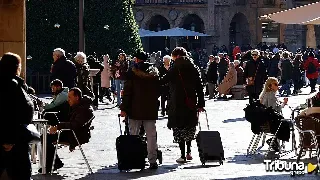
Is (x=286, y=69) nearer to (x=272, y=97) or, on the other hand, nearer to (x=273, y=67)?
(x=273, y=67)

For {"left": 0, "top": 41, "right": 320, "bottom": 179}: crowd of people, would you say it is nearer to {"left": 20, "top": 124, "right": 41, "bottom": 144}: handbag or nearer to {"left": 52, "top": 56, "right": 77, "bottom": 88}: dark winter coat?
{"left": 20, "top": 124, "right": 41, "bottom": 144}: handbag

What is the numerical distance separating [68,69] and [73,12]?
18.5 metres

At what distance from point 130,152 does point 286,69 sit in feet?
84.4

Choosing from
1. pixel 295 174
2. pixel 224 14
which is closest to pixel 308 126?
pixel 295 174

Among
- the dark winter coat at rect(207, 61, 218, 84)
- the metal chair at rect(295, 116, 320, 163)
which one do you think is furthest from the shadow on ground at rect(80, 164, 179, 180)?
the dark winter coat at rect(207, 61, 218, 84)

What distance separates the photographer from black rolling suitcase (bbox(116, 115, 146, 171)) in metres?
15.2

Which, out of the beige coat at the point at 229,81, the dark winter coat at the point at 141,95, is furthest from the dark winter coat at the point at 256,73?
the beige coat at the point at 229,81

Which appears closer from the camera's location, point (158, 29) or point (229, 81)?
point (229, 81)

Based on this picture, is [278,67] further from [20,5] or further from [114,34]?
[20,5]

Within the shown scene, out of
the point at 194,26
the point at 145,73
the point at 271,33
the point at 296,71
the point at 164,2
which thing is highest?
the point at 164,2

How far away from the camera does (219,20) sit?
7125cm

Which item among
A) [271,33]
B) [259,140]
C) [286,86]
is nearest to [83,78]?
[259,140]

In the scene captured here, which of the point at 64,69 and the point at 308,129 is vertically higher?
the point at 64,69

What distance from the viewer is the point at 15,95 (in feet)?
36.2
